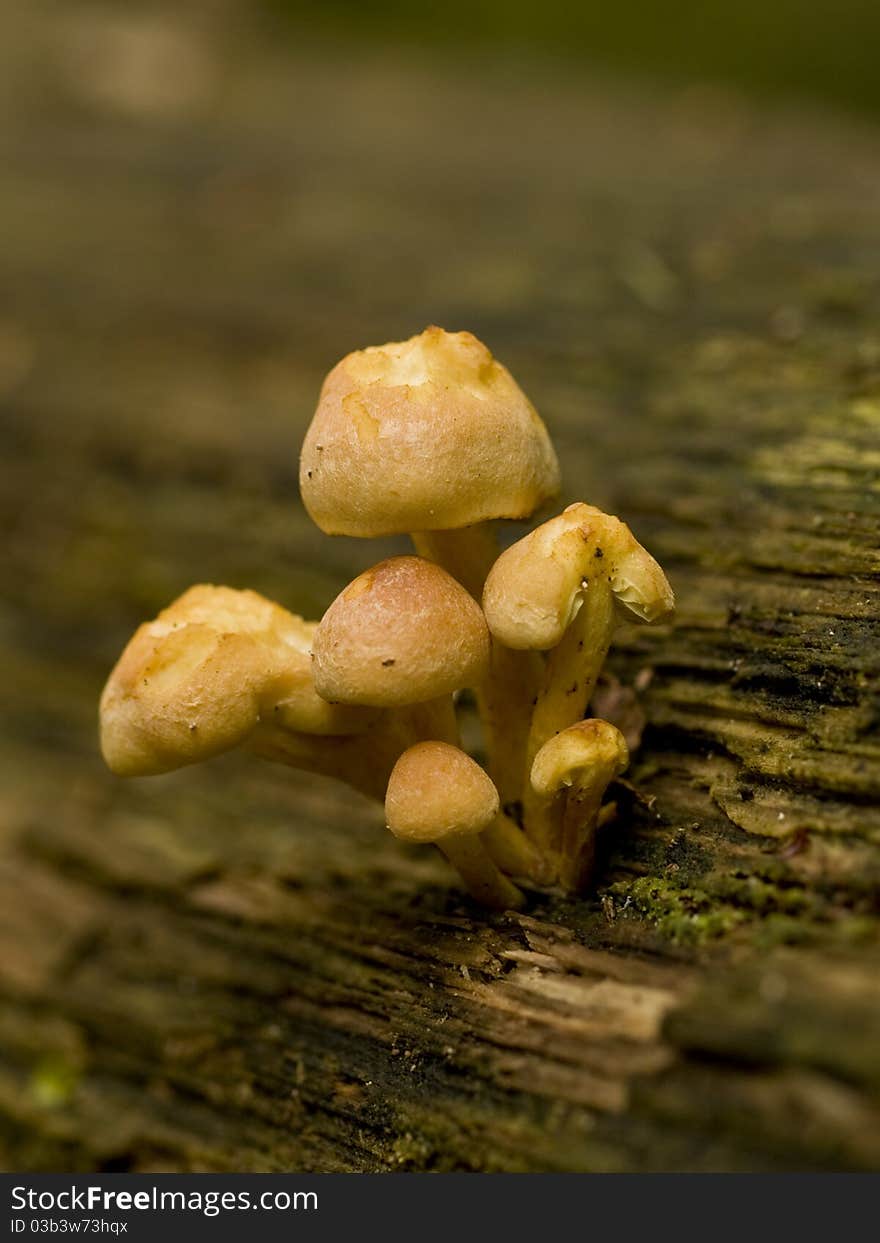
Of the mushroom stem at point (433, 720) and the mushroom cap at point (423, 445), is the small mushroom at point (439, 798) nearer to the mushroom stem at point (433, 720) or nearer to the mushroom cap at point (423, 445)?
the mushroom stem at point (433, 720)

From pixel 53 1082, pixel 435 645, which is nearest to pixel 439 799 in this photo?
pixel 435 645

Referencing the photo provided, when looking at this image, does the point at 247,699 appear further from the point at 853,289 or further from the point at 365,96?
the point at 365,96

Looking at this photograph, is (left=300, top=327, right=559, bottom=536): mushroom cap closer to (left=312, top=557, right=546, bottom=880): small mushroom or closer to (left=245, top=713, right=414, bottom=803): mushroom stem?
(left=312, top=557, right=546, bottom=880): small mushroom

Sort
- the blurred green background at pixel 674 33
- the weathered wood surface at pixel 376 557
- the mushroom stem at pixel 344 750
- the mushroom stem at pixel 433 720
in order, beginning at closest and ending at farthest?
the weathered wood surface at pixel 376 557
the mushroom stem at pixel 433 720
the mushroom stem at pixel 344 750
the blurred green background at pixel 674 33

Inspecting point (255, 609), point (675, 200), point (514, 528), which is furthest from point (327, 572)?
point (675, 200)

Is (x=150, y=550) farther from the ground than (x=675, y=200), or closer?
closer

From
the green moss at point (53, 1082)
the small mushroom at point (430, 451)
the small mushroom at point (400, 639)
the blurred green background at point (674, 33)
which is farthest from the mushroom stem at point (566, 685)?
the blurred green background at point (674, 33)
